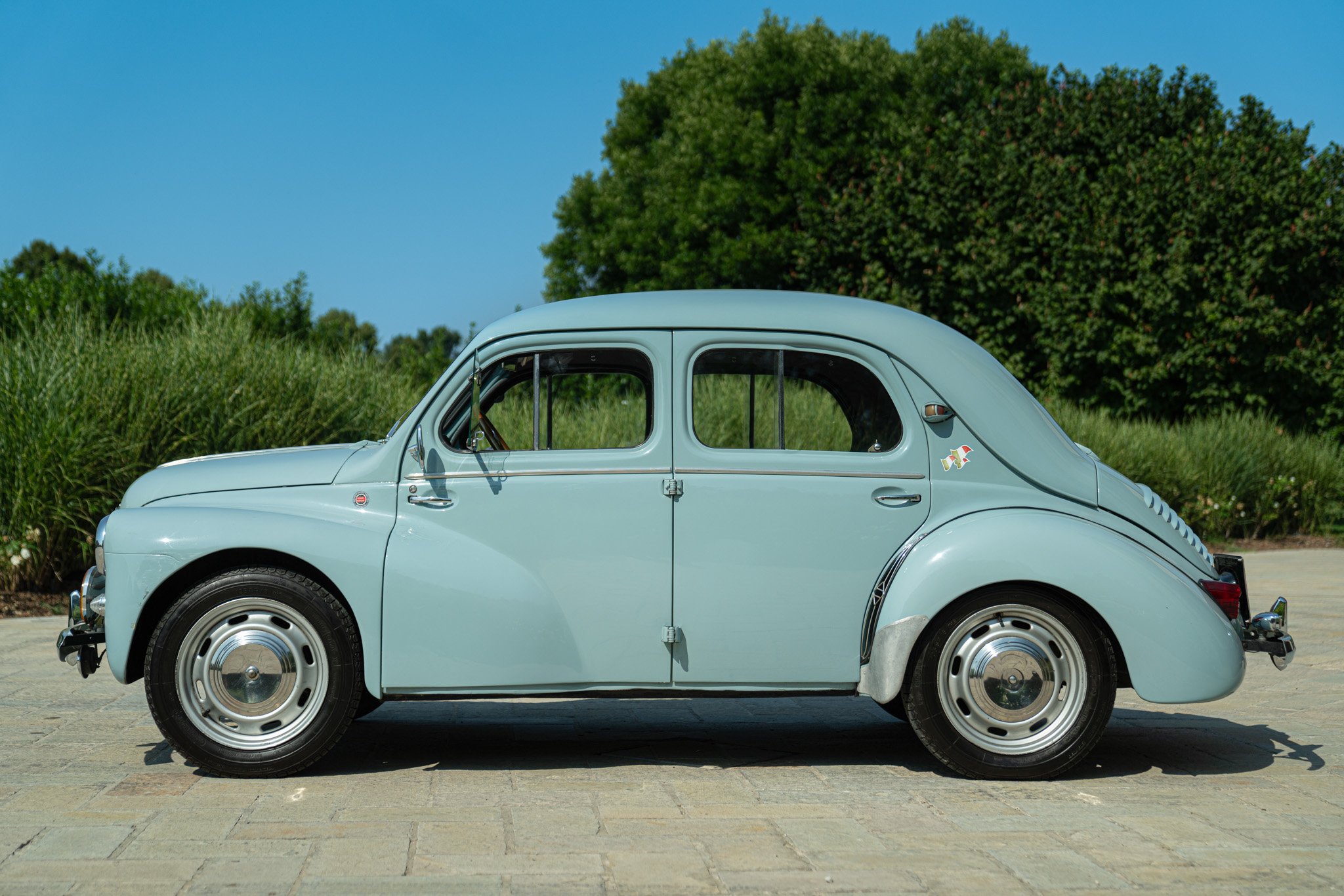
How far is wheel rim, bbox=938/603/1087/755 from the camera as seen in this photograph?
16.5 feet

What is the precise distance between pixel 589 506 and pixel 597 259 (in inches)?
1196

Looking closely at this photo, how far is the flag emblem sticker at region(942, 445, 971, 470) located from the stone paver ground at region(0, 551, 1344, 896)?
4.36 feet

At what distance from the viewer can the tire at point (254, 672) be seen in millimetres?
4980

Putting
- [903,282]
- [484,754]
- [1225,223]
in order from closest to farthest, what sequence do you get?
[484,754] → [1225,223] → [903,282]

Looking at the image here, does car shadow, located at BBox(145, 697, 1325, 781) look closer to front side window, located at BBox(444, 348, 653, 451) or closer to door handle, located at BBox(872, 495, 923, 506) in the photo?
door handle, located at BBox(872, 495, 923, 506)

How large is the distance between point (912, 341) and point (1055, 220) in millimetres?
17058

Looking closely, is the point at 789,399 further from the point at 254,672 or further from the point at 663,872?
the point at 254,672

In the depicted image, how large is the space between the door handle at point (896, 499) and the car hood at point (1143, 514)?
79 cm

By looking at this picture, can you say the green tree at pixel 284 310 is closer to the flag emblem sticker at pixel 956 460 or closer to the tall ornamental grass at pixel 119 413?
the tall ornamental grass at pixel 119 413

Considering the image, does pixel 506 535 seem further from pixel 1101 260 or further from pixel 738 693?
pixel 1101 260

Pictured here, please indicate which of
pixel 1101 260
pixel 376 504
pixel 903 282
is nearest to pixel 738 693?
pixel 376 504

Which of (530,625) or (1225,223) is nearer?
(530,625)

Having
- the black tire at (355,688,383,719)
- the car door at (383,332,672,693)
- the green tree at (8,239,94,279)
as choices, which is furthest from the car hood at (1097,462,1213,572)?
the green tree at (8,239,94,279)

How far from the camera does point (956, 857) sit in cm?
399
